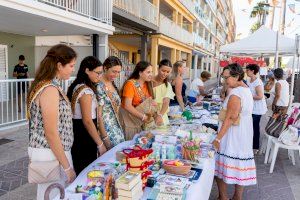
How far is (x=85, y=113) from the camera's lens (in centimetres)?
274

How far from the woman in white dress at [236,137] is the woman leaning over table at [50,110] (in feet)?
6.03

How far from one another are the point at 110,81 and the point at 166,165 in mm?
1247

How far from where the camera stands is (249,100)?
3.40 meters

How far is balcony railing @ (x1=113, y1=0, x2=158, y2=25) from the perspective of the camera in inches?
481

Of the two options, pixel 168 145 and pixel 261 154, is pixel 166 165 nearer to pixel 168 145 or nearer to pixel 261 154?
pixel 168 145

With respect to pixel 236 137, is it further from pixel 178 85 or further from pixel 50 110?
pixel 50 110

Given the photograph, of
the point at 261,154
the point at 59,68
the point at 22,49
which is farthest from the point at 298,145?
the point at 22,49

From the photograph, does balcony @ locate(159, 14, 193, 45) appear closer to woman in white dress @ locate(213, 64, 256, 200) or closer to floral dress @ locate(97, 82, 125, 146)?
woman in white dress @ locate(213, 64, 256, 200)

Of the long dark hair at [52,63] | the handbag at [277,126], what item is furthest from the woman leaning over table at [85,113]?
the handbag at [277,126]

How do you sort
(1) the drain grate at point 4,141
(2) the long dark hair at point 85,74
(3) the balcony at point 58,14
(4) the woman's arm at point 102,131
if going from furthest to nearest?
(3) the balcony at point 58,14 < (1) the drain grate at point 4,141 < (4) the woman's arm at point 102,131 < (2) the long dark hair at point 85,74

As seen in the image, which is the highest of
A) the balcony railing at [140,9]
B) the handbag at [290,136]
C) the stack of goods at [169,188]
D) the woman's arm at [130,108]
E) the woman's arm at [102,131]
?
the balcony railing at [140,9]

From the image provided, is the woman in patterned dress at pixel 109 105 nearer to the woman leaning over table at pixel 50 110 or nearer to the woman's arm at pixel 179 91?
the woman leaning over table at pixel 50 110

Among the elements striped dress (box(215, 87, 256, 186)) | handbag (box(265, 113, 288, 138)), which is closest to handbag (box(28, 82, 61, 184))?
striped dress (box(215, 87, 256, 186))

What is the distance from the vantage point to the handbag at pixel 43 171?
7.38ft
